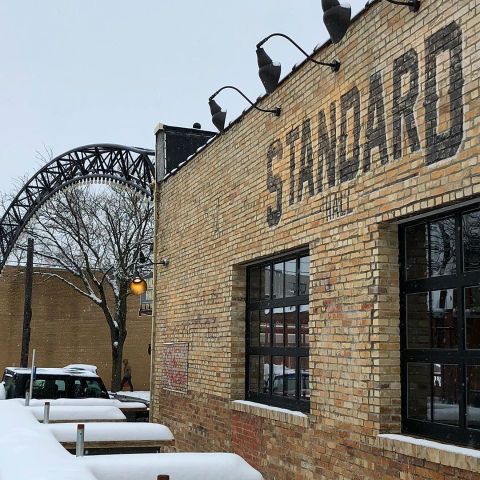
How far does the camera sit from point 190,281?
33.8 ft

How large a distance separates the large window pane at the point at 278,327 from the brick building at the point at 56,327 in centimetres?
2169

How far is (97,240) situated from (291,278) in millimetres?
20976

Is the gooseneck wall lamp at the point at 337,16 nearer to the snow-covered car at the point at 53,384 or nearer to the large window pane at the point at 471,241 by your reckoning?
the large window pane at the point at 471,241

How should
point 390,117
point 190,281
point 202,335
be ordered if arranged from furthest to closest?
point 190,281, point 202,335, point 390,117

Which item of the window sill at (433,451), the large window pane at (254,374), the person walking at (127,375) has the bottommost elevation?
the person walking at (127,375)

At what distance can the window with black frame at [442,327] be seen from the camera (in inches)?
195

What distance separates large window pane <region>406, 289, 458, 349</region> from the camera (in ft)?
17.1

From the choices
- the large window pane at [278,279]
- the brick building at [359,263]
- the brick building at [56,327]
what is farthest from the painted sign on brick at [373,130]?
the brick building at [56,327]

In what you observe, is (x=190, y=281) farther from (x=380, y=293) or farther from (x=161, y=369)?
Answer: (x=380, y=293)

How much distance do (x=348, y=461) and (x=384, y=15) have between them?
3.92m

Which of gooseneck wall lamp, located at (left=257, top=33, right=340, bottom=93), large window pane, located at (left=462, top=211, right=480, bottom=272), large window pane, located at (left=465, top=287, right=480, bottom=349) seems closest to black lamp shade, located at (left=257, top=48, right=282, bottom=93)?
gooseneck wall lamp, located at (left=257, top=33, right=340, bottom=93)

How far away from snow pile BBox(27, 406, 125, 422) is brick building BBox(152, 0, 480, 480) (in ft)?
4.87

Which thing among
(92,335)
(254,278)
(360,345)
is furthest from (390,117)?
(92,335)

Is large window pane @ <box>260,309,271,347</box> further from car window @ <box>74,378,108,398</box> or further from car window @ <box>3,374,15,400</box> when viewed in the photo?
car window @ <box>3,374,15,400</box>
